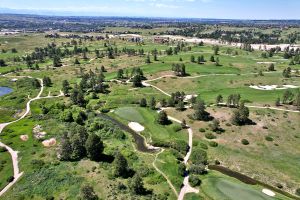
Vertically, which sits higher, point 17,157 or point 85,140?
point 85,140

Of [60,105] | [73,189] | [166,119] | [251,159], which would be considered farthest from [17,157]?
Result: [251,159]

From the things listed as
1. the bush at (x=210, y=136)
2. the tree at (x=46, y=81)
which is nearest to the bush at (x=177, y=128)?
the bush at (x=210, y=136)

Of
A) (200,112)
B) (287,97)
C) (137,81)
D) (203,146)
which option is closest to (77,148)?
A: (203,146)

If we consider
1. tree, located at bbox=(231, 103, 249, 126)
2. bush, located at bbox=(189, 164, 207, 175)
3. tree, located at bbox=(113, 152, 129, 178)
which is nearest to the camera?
tree, located at bbox=(113, 152, 129, 178)

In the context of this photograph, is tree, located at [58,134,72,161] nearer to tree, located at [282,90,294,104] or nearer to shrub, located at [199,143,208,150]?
shrub, located at [199,143,208,150]

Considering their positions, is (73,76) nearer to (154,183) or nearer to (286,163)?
(154,183)

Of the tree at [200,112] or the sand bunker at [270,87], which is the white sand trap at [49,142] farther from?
the sand bunker at [270,87]

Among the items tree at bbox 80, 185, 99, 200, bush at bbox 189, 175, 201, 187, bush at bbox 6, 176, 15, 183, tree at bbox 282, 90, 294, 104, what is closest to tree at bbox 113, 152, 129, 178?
tree at bbox 80, 185, 99, 200
